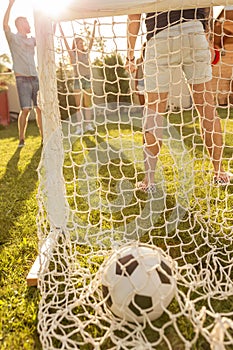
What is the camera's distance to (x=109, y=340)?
3.90 feet

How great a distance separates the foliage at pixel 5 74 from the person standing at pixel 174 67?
21.9ft

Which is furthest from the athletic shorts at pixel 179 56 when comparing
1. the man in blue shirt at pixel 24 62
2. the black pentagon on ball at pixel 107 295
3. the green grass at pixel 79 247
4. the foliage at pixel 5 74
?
the foliage at pixel 5 74

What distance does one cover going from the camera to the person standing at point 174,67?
2.03m

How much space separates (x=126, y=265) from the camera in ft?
3.97

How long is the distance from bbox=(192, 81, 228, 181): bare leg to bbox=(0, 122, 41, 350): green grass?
1079mm

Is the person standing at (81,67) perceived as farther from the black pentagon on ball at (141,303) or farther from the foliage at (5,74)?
the foliage at (5,74)

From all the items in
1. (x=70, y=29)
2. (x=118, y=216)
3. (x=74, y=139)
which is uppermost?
(x=70, y=29)

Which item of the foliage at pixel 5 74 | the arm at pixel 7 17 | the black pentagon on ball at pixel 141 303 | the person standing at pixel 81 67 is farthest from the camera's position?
the foliage at pixel 5 74

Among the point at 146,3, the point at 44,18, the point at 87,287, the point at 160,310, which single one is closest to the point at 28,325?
the point at 87,287

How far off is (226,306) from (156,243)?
0.50 metres

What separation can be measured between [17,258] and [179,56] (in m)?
1.30

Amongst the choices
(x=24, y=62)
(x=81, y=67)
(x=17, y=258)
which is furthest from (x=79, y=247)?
(x=24, y=62)

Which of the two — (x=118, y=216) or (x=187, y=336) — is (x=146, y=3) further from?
(x=187, y=336)

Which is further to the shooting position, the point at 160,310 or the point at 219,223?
the point at 219,223
